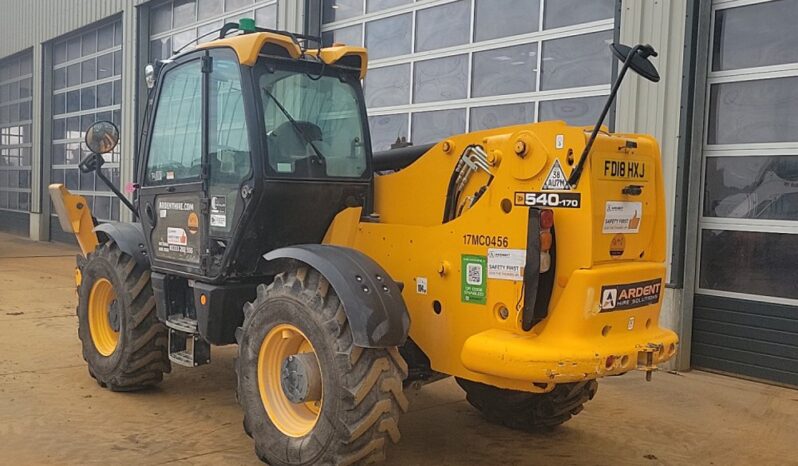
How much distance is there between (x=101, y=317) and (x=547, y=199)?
3987mm

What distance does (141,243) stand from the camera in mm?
5738

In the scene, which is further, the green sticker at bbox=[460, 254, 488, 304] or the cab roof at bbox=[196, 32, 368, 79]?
the cab roof at bbox=[196, 32, 368, 79]

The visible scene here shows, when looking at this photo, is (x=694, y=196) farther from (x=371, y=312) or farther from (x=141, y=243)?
(x=141, y=243)

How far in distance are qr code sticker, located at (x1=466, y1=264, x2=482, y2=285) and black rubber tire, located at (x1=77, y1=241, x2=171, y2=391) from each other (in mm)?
2669

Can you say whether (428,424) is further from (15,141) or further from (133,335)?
(15,141)

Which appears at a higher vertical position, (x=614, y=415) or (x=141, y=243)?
(x=141, y=243)

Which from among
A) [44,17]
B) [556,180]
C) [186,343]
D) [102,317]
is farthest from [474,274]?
[44,17]

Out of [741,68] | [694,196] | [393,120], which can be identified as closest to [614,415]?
[694,196]

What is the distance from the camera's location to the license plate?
378cm

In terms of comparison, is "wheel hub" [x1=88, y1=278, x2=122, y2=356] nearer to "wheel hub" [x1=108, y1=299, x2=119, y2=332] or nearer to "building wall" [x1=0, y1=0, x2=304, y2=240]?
"wheel hub" [x1=108, y1=299, x2=119, y2=332]

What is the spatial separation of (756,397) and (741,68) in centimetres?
293

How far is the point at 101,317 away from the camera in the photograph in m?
Result: 6.07

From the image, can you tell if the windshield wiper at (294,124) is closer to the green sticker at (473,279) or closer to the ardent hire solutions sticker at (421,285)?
the ardent hire solutions sticker at (421,285)

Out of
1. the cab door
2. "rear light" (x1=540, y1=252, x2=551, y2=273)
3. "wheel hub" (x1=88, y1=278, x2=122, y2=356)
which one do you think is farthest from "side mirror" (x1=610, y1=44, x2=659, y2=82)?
"wheel hub" (x1=88, y1=278, x2=122, y2=356)
